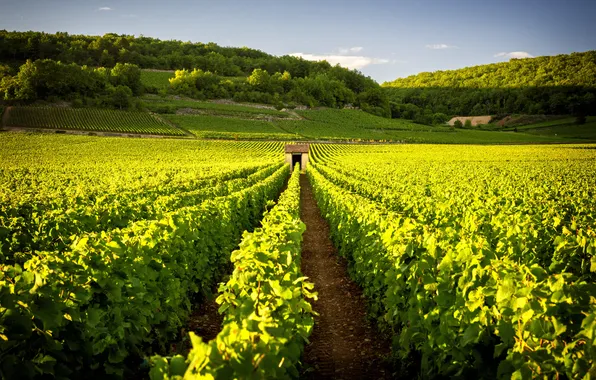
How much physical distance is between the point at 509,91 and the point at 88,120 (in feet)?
399

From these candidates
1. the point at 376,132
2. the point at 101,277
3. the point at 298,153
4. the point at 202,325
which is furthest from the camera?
the point at 376,132

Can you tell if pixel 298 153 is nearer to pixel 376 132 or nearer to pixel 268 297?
pixel 376 132

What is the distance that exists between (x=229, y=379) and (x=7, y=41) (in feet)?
539

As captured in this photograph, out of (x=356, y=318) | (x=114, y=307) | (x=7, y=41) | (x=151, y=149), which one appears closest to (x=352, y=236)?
(x=356, y=318)

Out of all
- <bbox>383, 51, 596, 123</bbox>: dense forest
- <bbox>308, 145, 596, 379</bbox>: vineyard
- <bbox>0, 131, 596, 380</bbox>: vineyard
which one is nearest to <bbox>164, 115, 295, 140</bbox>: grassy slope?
<bbox>383, 51, 596, 123</bbox>: dense forest

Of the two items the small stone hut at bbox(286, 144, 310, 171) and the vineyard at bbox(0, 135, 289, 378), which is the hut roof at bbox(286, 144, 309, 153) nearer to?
the small stone hut at bbox(286, 144, 310, 171)

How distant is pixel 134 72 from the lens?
11788 centimetres

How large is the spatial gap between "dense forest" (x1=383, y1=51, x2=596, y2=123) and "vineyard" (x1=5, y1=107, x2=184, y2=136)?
8833cm

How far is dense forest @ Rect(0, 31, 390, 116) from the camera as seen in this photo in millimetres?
95688

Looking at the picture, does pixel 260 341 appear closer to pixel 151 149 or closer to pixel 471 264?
pixel 471 264

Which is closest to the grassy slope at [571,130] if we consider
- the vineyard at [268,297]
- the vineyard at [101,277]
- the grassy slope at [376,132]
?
the grassy slope at [376,132]

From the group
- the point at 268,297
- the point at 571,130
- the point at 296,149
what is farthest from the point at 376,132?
the point at 268,297

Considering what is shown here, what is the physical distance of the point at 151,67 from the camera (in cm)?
15575

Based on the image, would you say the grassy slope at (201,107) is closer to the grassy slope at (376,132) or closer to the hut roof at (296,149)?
the grassy slope at (376,132)
